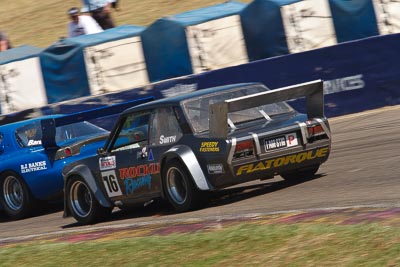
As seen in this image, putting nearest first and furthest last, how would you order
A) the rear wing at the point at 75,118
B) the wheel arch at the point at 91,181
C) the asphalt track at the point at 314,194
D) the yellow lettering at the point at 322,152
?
1. the asphalt track at the point at 314,194
2. the yellow lettering at the point at 322,152
3. the wheel arch at the point at 91,181
4. the rear wing at the point at 75,118

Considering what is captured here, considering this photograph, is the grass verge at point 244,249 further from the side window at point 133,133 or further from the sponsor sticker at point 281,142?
the side window at point 133,133

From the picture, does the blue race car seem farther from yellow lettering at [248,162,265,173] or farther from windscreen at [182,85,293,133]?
yellow lettering at [248,162,265,173]

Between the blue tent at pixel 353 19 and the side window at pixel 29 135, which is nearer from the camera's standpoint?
the side window at pixel 29 135

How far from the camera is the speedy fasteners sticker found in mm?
9539

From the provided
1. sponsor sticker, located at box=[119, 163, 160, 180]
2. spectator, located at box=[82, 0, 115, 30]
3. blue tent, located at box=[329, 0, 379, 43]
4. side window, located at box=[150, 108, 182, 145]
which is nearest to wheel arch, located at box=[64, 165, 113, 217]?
sponsor sticker, located at box=[119, 163, 160, 180]

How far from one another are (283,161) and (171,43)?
24.7 feet

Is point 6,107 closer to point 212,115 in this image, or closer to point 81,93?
point 81,93

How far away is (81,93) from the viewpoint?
17.6 metres

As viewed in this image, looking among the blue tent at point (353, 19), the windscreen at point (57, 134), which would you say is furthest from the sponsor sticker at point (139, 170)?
the blue tent at point (353, 19)

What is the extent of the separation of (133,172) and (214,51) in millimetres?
6610

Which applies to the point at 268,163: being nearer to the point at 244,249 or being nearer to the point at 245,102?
the point at 245,102

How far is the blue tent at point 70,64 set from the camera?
684 inches

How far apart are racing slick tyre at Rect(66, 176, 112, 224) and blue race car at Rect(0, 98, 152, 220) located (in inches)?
34.1

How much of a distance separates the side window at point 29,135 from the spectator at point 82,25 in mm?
6098
